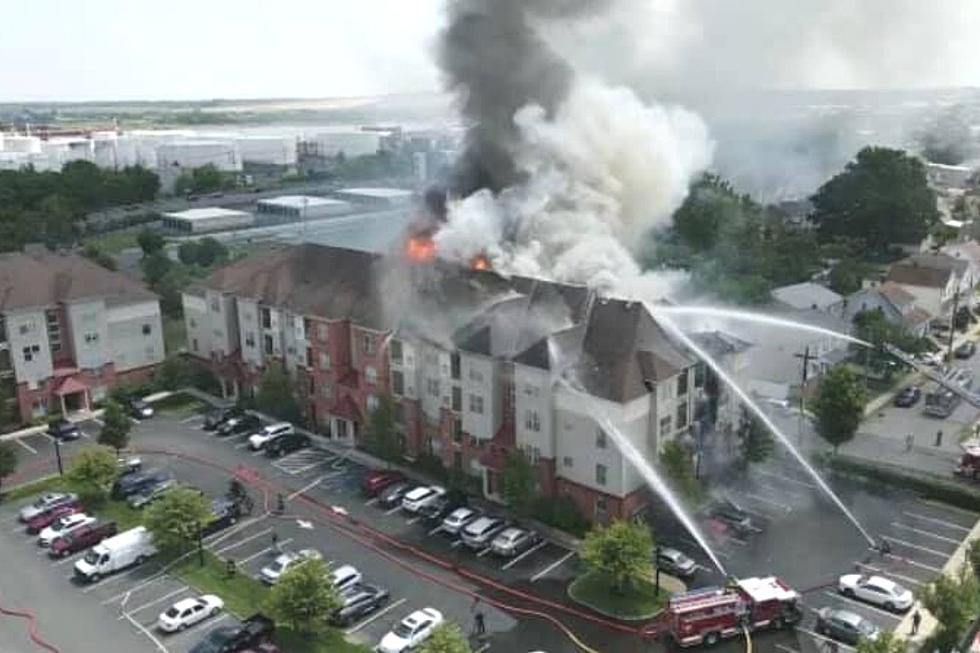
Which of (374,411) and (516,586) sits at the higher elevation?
(374,411)

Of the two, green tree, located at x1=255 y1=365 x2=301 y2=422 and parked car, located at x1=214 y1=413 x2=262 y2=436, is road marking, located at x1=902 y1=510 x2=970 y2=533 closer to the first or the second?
green tree, located at x1=255 y1=365 x2=301 y2=422

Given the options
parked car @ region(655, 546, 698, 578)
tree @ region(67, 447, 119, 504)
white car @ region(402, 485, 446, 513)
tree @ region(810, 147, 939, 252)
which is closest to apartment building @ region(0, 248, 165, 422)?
tree @ region(67, 447, 119, 504)

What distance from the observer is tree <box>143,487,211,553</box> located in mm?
29406

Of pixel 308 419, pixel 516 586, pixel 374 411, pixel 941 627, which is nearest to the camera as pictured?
pixel 941 627

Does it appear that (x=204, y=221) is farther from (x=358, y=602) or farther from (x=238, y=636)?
(x=238, y=636)

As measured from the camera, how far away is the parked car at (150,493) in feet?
113

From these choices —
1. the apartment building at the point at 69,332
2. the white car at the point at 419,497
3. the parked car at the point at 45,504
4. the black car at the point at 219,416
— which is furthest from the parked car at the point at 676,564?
the apartment building at the point at 69,332

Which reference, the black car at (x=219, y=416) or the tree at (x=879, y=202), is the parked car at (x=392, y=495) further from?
the tree at (x=879, y=202)

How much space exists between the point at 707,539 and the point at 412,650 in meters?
11.5

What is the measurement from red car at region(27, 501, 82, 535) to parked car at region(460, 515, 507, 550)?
15286 mm

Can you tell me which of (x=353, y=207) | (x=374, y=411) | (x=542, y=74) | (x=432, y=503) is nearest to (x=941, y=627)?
(x=432, y=503)

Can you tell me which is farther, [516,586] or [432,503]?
[432,503]

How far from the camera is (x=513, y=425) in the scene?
3366 centimetres

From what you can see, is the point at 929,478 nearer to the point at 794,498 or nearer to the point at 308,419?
the point at 794,498
